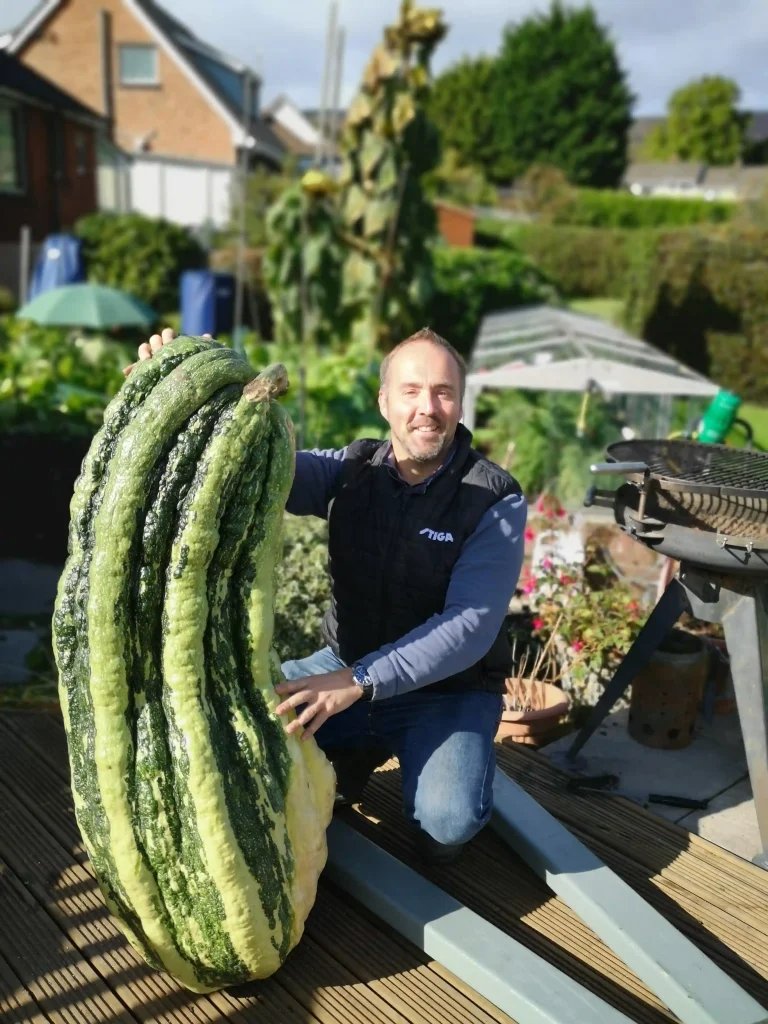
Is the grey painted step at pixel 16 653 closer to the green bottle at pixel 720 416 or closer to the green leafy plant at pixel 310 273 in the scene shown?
the green bottle at pixel 720 416

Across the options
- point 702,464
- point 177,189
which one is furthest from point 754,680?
point 177,189

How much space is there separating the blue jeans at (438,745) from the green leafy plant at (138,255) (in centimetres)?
1668

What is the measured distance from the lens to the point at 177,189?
2738 centimetres

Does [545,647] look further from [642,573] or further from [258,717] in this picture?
[258,717]

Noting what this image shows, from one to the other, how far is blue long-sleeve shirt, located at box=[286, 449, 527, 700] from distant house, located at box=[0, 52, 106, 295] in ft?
61.2

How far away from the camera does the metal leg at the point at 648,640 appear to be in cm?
315

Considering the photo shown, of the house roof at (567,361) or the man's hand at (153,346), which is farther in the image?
the house roof at (567,361)

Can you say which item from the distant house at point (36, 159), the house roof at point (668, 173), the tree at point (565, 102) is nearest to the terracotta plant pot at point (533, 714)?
the distant house at point (36, 159)

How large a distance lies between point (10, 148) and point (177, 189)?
8861 millimetres

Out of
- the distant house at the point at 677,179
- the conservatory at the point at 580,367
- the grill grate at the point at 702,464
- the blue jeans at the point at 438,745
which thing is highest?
the distant house at the point at 677,179

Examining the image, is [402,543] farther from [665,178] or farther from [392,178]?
[665,178]

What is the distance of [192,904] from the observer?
2.09m

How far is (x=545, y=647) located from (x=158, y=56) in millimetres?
28971

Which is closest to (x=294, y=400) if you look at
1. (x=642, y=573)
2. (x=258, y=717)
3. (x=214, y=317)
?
(x=642, y=573)
